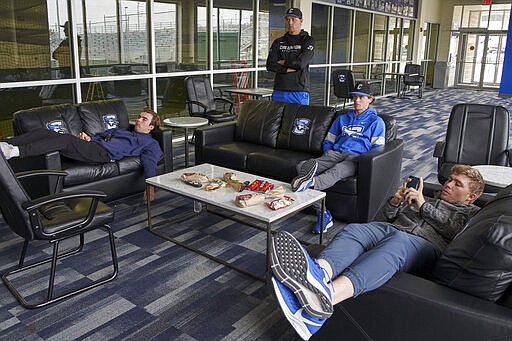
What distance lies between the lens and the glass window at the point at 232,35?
7051 millimetres

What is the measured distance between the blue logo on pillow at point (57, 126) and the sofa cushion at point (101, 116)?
21cm

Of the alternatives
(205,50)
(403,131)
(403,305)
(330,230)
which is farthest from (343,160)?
(403,131)

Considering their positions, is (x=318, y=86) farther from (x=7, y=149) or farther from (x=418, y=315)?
(x=418, y=315)

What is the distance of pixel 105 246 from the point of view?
3250 mm

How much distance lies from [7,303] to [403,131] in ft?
22.6

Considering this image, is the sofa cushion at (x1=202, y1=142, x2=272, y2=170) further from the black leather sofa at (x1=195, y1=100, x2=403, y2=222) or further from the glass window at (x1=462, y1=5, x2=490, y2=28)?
the glass window at (x1=462, y1=5, x2=490, y2=28)

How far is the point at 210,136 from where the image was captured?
180 inches

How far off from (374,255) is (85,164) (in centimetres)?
277

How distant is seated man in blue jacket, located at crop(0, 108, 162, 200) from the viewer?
11.5 ft

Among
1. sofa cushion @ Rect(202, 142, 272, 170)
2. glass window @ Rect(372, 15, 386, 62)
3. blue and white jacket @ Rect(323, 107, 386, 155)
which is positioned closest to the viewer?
blue and white jacket @ Rect(323, 107, 386, 155)

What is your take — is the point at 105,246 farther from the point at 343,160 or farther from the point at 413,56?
the point at 413,56

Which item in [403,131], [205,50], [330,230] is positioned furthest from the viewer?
[403,131]

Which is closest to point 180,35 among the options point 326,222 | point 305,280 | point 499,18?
point 326,222

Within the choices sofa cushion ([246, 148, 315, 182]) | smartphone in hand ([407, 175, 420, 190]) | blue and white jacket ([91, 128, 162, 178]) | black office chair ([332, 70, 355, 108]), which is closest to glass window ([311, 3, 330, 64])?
black office chair ([332, 70, 355, 108])
